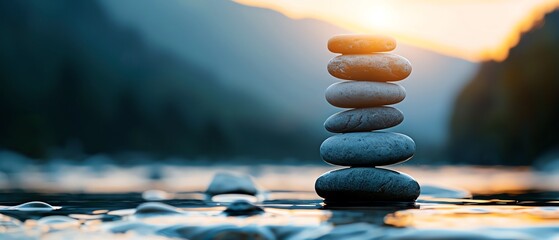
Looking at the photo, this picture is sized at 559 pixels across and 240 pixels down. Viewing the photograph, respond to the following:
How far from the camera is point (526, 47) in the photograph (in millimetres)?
90688

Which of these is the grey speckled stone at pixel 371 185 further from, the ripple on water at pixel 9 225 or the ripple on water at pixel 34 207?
the ripple on water at pixel 9 225

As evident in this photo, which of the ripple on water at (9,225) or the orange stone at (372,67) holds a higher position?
the orange stone at (372,67)

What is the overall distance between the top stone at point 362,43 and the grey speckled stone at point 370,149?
4.72 feet

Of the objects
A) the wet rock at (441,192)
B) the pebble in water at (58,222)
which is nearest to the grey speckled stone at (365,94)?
the wet rock at (441,192)

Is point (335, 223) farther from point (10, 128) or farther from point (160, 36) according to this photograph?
point (160, 36)

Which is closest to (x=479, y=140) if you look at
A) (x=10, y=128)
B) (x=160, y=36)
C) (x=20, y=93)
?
(x=10, y=128)

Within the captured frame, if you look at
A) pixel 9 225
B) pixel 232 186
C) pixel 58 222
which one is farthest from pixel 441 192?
pixel 9 225

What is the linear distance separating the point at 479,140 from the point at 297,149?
49.1 m

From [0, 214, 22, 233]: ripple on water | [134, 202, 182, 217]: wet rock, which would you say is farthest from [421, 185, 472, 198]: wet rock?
[0, 214, 22, 233]: ripple on water

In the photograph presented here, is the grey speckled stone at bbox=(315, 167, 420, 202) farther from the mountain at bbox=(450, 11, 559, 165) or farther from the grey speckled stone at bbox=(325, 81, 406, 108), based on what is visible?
the mountain at bbox=(450, 11, 559, 165)

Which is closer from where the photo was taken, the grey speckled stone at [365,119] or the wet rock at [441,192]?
the grey speckled stone at [365,119]

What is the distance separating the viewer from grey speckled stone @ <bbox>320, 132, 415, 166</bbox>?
1202 centimetres

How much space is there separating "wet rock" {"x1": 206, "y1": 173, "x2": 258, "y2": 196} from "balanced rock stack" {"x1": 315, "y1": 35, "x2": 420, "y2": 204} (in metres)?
3.63

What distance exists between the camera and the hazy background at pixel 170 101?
84812 millimetres
